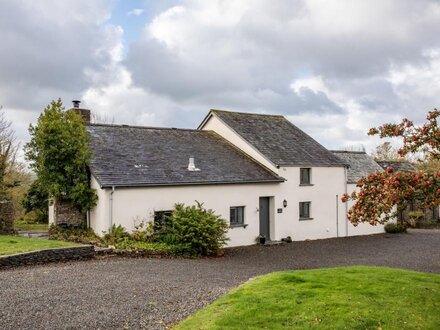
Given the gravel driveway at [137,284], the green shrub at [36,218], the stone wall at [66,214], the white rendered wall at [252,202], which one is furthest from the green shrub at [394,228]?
the green shrub at [36,218]

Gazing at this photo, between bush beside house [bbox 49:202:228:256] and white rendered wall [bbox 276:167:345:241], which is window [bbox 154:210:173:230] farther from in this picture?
white rendered wall [bbox 276:167:345:241]

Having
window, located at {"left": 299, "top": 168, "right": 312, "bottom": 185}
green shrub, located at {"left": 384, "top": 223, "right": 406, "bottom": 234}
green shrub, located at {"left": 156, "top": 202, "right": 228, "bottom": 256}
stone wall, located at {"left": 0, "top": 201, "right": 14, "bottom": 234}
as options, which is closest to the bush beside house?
green shrub, located at {"left": 156, "top": 202, "right": 228, "bottom": 256}

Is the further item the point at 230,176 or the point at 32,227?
the point at 32,227

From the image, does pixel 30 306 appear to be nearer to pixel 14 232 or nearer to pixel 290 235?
pixel 14 232

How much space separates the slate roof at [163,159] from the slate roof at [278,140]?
121 centimetres

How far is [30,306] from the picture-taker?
29.9 ft

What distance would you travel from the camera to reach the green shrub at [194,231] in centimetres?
1859

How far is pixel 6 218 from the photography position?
69.4ft

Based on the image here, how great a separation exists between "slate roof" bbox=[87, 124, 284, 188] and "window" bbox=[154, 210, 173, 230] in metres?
1.44

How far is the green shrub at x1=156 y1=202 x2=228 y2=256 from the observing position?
18594mm

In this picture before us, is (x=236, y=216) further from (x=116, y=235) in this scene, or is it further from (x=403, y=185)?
(x=403, y=185)

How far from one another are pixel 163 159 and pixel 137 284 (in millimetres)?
11802

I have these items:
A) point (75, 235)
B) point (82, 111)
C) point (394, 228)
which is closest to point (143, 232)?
point (75, 235)

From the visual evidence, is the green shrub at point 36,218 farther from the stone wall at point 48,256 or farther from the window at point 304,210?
the window at point 304,210
